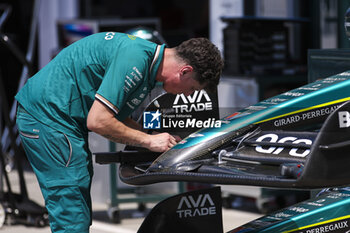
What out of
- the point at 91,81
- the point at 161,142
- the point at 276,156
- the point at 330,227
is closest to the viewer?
the point at 276,156

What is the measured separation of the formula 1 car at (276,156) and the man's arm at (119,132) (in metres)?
0.09

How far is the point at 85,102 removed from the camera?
2799mm

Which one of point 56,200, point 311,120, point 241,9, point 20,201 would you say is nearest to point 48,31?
point 241,9

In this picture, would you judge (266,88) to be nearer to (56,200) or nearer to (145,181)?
(56,200)

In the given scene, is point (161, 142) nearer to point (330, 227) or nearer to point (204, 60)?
point (204, 60)

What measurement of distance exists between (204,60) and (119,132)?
423mm

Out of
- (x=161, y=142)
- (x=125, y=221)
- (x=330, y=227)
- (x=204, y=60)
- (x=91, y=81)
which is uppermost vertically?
(x=204, y=60)

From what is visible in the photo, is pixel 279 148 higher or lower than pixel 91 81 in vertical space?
lower

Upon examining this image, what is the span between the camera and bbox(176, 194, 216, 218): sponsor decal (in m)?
2.45

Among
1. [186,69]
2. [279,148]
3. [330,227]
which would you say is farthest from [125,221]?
[279,148]

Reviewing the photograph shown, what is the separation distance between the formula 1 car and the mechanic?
6.7 inches

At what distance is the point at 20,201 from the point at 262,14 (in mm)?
3119

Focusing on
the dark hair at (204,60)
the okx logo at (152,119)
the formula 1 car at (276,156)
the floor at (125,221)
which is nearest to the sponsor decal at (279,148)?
the formula 1 car at (276,156)

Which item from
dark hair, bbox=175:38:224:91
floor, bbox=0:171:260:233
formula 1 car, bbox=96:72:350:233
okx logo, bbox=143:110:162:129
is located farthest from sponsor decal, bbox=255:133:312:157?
floor, bbox=0:171:260:233
